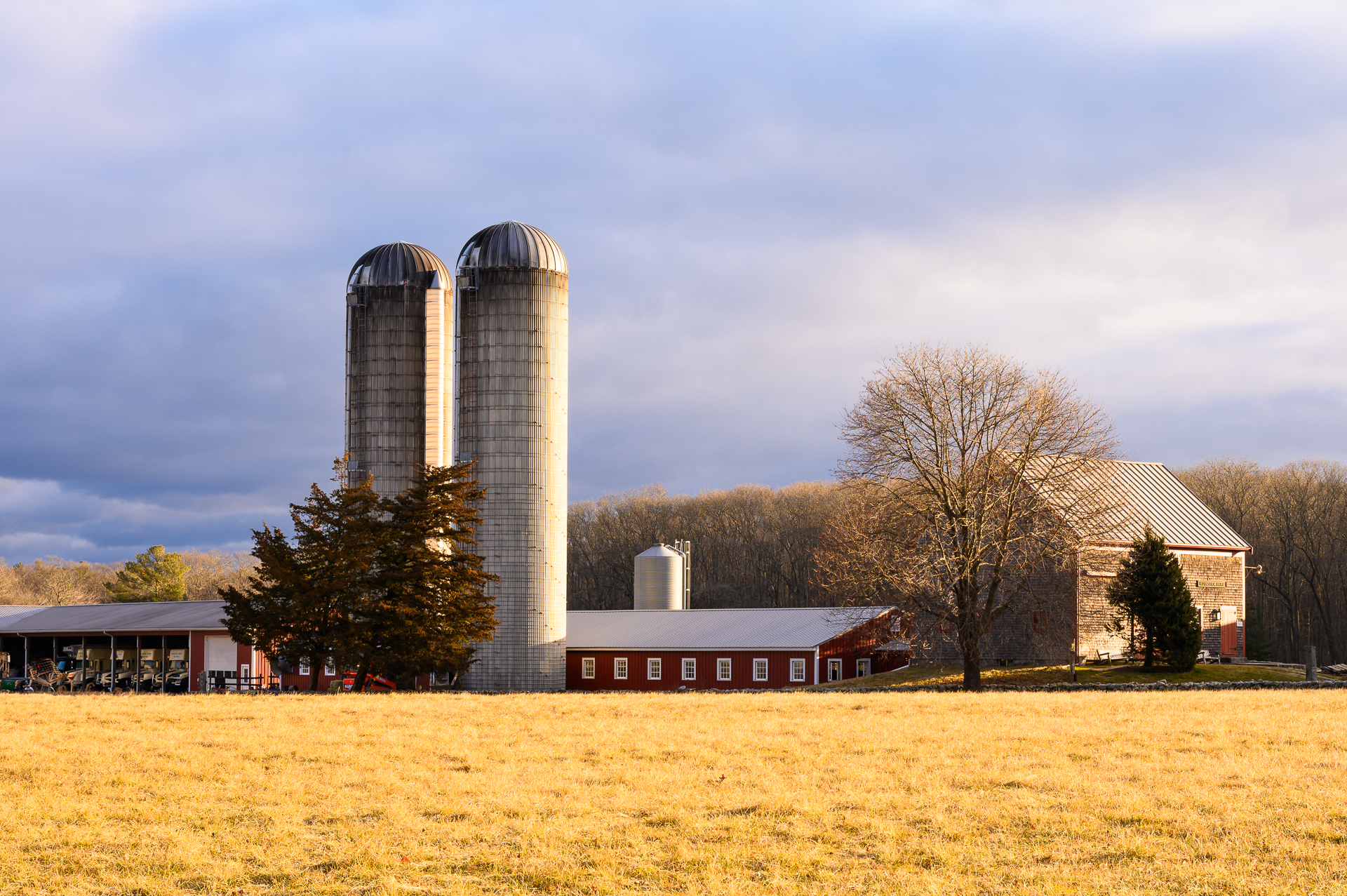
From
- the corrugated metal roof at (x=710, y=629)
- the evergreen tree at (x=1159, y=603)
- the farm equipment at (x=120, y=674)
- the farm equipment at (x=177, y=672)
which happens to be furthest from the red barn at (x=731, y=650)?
the farm equipment at (x=120, y=674)

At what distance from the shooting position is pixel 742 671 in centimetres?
5578

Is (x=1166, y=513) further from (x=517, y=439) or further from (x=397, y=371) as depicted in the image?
(x=397, y=371)

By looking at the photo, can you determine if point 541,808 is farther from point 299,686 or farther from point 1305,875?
point 299,686

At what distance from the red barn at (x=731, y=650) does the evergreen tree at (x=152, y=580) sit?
51598 millimetres

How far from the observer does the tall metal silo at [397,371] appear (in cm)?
5603

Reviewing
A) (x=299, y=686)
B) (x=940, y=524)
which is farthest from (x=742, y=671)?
(x=299, y=686)

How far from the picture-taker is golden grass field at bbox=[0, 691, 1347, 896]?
1102cm

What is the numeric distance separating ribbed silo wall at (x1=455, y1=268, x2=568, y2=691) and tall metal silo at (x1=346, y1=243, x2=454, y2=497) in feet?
8.56

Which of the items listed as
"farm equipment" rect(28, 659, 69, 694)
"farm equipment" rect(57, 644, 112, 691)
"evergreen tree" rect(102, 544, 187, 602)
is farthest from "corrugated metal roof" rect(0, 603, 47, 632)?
"evergreen tree" rect(102, 544, 187, 602)

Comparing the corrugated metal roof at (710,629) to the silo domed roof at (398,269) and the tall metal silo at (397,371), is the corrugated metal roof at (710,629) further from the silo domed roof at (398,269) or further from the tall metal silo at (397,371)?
the silo domed roof at (398,269)

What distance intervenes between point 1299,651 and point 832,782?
245 feet

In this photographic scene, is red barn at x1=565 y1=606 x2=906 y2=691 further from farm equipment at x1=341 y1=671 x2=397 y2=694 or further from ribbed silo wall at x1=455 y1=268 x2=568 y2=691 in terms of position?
farm equipment at x1=341 y1=671 x2=397 y2=694

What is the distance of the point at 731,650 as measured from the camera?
55812 millimetres

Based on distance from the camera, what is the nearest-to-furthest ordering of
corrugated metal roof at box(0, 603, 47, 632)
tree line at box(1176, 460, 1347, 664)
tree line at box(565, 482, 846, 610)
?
corrugated metal roof at box(0, 603, 47, 632)
tree line at box(1176, 460, 1347, 664)
tree line at box(565, 482, 846, 610)
